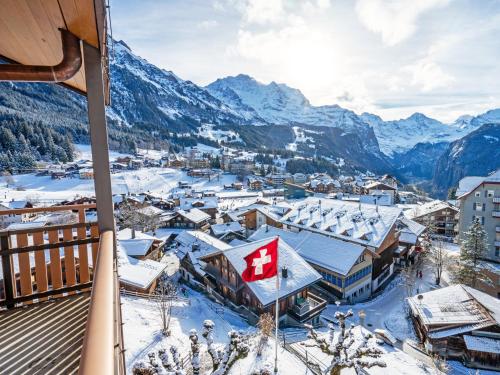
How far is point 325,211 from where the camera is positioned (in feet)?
101

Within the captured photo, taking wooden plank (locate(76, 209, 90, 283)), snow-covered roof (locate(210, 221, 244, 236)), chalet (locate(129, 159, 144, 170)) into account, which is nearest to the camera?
wooden plank (locate(76, 209, 90, 283))

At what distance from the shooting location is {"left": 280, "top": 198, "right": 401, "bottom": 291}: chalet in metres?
25.9

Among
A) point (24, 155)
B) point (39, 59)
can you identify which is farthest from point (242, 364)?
point (24, 155)

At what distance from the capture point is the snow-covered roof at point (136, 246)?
2658 cm

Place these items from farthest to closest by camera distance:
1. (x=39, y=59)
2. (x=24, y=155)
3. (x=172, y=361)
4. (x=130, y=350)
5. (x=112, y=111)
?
1. (x=112, y=111)
2. (x=24, y=155)
3. (x=130, y=350)
4. (x=172, y=361)
5. (x=39, y=59)

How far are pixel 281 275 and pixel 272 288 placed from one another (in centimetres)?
157

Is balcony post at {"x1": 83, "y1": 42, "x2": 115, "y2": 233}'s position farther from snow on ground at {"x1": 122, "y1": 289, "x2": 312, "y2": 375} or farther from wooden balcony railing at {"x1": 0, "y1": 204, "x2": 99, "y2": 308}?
snow on ground at {"x1": 122, "y1": 289, "x2": 312, "y2": 375}

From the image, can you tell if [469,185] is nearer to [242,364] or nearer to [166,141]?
[242,364]

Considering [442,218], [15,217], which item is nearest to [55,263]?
[15,217]

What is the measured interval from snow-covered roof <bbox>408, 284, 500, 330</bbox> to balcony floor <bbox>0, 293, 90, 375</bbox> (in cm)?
1969

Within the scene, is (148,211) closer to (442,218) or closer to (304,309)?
(304,309)

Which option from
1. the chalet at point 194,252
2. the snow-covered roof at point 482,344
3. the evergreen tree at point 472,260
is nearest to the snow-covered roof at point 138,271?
the chalet at point 194,252

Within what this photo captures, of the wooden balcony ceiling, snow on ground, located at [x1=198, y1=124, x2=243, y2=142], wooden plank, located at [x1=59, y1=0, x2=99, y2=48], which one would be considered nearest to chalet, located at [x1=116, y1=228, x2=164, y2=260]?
the wooden balcony ceiling

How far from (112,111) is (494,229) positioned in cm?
19464
